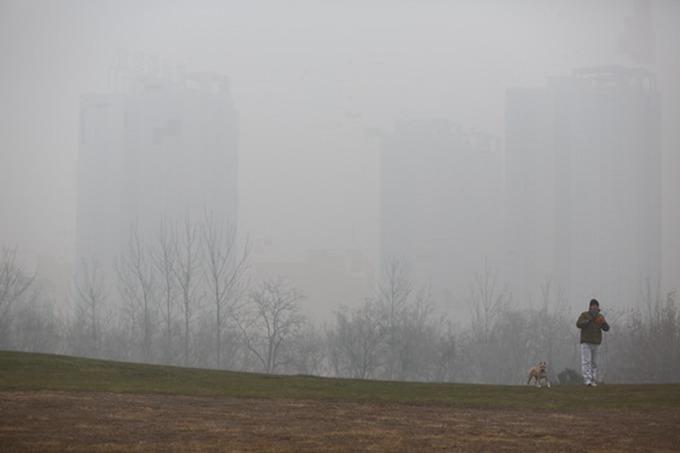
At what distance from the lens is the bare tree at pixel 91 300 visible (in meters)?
57.6

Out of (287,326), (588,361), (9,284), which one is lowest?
(588,361)

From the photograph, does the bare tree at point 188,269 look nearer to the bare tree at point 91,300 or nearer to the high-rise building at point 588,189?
the bare tree at point 91,300

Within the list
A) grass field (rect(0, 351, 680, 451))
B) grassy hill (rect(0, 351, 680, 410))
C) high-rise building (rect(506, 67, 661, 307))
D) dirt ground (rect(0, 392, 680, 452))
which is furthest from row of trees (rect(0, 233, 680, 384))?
dirt ground (rect(0, 392, 680, 452))

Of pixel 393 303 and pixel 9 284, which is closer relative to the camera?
pixel 9 284

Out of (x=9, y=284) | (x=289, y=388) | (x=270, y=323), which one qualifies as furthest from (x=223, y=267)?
(x=289, y=388)

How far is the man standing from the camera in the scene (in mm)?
21172

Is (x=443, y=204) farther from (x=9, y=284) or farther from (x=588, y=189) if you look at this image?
(x=9, y=284)

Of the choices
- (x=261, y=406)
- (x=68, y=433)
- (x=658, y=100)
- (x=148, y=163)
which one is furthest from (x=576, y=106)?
(x=68, y=433)

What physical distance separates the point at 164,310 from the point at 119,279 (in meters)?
5.96

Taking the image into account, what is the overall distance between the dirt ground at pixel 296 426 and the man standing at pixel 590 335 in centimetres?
484

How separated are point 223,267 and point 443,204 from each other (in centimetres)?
1792

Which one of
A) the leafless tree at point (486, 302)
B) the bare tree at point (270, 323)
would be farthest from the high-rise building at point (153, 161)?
the leafless tree at point (486, 302)

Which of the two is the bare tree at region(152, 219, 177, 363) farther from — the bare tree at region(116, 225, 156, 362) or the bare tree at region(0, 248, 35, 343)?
the bare tree at region(0, 248, 35, 343)

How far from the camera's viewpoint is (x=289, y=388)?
19.7m
